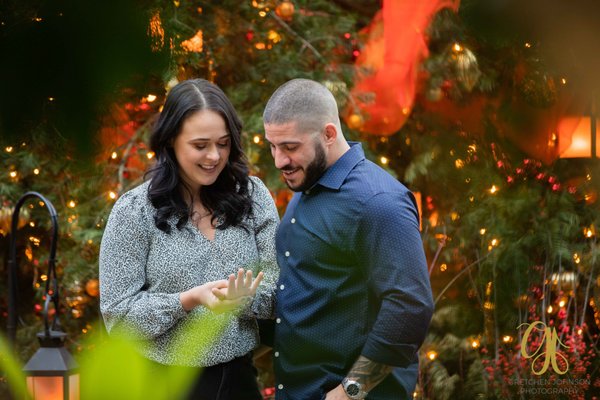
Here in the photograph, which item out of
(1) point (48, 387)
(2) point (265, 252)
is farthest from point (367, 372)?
(1) point (48, 387)

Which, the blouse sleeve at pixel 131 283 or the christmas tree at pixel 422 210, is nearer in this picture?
the blouse sleeve at pixel 131 283

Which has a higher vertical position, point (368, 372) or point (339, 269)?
point (339, 269)

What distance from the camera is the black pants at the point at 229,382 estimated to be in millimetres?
1887

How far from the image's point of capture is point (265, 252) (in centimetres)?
208

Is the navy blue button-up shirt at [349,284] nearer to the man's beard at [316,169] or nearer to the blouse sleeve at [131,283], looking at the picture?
the man's beard at [316,169]

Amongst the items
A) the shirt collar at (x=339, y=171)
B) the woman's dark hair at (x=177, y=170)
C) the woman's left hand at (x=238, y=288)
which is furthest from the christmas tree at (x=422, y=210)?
the woman's left hand at (x=238, y=288)

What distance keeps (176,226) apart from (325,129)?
42cm

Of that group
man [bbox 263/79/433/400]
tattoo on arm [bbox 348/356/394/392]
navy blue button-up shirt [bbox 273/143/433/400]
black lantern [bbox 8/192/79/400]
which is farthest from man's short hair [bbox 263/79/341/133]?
black lantern [bbox 8/192/79/400]

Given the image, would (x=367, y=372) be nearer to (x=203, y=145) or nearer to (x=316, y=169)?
(x=316, y=169)

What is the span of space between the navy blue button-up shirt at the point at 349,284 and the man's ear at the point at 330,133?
0.05m

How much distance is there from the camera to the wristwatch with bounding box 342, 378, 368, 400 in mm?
1784

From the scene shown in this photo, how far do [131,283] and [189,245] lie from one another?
0.16 metres

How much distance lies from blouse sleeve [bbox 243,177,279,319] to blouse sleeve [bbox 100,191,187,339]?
20cm

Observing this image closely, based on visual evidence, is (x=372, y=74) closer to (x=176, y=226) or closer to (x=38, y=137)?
(x=176, y=226)
